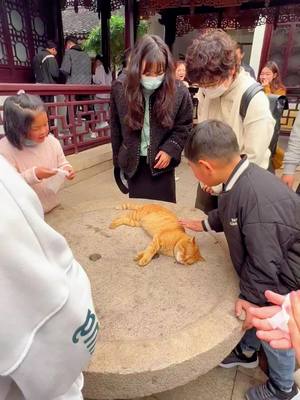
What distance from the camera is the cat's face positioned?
4.64 feet

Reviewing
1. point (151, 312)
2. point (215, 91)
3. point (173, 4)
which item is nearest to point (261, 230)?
point (151, 312)

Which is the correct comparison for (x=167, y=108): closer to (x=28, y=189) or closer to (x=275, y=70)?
(x=28, y=189)

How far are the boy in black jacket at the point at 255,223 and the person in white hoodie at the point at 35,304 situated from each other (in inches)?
30.6

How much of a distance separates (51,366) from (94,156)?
164 inches

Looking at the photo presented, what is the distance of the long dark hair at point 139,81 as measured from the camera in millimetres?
1650

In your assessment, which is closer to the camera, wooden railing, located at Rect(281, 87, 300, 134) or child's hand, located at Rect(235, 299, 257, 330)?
child's hand, located at Rect(235, 299, 257, 330)

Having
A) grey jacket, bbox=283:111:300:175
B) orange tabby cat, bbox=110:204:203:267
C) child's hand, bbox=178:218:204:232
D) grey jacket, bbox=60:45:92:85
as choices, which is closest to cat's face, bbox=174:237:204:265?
orange tabby cat, bbox=110:204:203:267

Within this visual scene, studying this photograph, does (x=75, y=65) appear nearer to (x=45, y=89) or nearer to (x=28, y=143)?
(x=45, y=89)

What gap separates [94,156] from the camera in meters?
4.49

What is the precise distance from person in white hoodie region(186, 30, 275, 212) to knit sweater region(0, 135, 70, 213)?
0.98m

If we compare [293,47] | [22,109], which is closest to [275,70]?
[22,109]

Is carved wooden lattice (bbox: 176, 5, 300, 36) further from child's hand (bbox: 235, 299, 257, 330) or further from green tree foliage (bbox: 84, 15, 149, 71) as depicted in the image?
child's hand (bbox: 235, 299, 257, 330)

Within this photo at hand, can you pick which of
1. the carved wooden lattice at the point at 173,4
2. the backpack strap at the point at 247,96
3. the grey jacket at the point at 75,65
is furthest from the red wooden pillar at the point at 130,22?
the backpack strap at the point at 247,96

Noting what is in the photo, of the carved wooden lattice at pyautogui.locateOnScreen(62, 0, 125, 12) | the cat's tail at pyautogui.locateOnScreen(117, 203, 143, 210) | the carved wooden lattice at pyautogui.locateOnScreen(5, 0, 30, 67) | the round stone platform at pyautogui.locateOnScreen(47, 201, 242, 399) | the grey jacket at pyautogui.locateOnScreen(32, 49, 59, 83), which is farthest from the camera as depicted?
the carved wooden lattice at pyautogui.locateOnScreen(62, 0, 125, 12)
